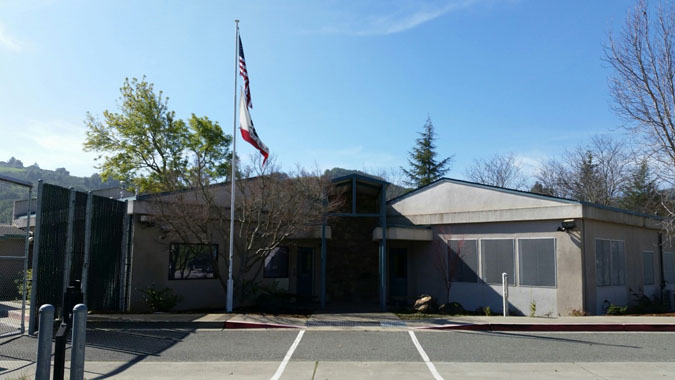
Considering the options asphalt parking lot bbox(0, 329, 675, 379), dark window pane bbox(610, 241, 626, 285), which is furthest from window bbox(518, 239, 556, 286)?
asphalt parking lot bbox(0, 329, 675, 379)

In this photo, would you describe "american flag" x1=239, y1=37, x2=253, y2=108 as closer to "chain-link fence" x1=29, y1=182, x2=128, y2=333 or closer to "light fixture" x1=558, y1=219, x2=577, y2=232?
"chain-link fence" x1=29, y1=182, x2=128, y2=333

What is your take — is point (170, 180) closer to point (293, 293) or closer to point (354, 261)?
point (293, 293)

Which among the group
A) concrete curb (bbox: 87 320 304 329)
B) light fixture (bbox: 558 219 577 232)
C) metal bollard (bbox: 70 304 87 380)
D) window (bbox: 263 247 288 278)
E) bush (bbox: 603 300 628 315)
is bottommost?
concrete curb (bbox: 87 320 304 329)

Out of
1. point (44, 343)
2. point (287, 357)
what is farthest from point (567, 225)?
point (44, 343)

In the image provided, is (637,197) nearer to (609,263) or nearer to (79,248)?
(609,263)

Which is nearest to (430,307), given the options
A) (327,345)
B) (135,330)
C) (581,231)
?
(581,231)

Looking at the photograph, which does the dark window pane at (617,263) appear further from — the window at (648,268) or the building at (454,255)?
the window at (648,268)

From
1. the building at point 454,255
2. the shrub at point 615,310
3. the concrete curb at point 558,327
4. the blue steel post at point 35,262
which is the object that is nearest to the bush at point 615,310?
the shrub at point 615,310

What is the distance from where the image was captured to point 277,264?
18.2m

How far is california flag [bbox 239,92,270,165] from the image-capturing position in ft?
44.2

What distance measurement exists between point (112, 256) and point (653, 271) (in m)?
18.6

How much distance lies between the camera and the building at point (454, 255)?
14695 mm

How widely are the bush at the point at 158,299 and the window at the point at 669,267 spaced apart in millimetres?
18103

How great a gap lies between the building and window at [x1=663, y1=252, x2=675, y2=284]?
7 cm
